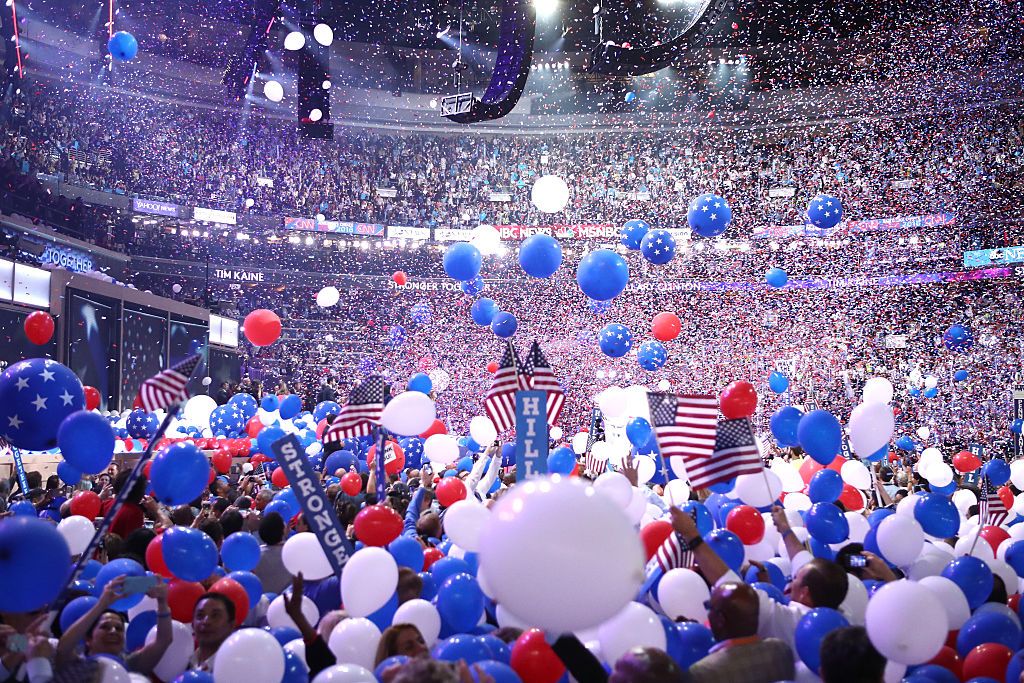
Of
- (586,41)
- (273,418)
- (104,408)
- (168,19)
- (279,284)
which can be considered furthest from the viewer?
(279,284)

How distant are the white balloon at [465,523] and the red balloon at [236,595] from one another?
1.16 metres

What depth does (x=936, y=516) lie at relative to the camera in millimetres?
4730

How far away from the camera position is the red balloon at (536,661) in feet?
9.77

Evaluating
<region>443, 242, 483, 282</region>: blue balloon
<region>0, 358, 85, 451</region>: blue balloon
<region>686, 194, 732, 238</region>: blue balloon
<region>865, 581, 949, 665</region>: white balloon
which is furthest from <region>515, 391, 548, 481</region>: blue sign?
<region>686, 194, 732, 238</region>: blue balloon

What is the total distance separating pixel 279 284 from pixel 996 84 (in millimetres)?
20873

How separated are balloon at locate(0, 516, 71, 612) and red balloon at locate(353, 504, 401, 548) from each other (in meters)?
1.58

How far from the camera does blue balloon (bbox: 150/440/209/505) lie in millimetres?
4629

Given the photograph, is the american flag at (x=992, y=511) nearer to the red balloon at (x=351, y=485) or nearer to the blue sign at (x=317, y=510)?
the blue sign at (x=317, y=510)

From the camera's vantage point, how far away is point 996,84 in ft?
68.9

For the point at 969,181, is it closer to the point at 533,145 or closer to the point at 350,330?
the point at 533,145

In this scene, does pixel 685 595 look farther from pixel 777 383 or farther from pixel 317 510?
pixel 777 383

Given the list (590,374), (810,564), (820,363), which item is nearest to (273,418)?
(810,564)

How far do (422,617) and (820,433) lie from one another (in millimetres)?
2752

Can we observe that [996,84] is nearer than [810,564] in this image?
No
